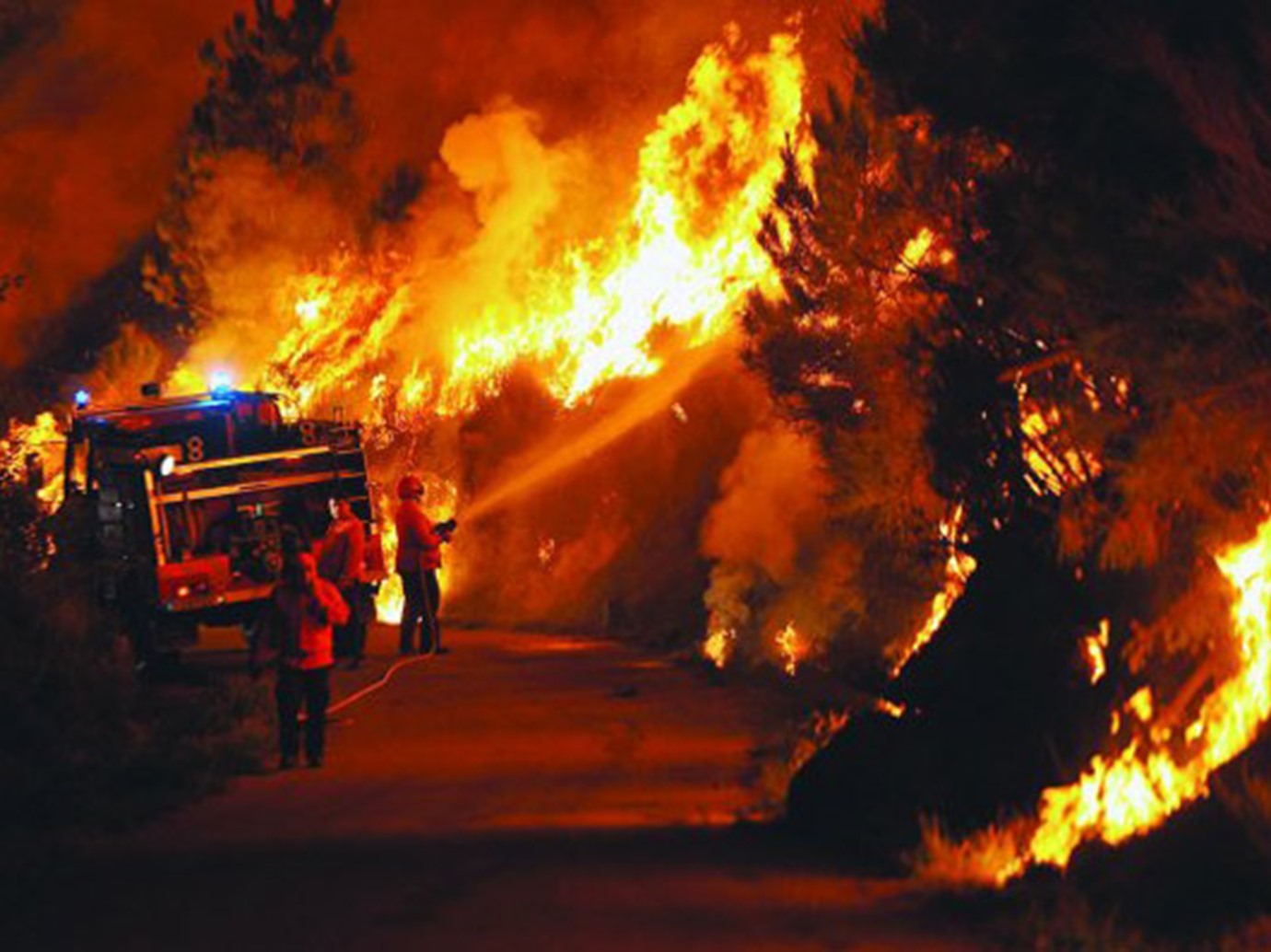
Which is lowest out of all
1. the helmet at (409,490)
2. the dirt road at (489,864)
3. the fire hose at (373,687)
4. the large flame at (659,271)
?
the dirt road at (489,864)

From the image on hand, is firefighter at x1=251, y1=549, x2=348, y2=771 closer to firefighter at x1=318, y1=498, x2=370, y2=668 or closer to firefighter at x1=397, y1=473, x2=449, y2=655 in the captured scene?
firefighter at x1=318, y1=498, x2=370, y2=668

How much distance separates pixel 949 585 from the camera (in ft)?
53.5

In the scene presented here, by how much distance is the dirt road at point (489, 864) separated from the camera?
8.55 metres

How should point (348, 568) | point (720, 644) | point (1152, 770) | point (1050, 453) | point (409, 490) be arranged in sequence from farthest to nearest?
point (720, 644) → point (409, 490) → point (348, 568) → point (1050, 453) → point (1152, 770)

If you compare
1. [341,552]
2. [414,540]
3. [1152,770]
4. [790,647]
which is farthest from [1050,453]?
[414,540]

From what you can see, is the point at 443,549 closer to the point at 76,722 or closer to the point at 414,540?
the point at 414,540

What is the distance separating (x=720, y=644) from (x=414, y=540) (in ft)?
14.2

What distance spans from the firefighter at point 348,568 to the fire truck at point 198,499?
1.33 feet

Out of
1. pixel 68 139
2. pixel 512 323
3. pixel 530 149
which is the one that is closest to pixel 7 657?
pixel 512 323

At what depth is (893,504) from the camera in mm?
13359

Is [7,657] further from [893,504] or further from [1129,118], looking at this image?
[1129,118]

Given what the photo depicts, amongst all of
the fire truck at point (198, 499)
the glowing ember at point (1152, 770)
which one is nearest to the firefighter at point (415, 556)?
the fire truck at point (198, 499)

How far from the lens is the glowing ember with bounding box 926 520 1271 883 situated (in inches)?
368

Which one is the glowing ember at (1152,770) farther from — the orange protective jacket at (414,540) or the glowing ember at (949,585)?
the orange protective jacket at (414,540)
